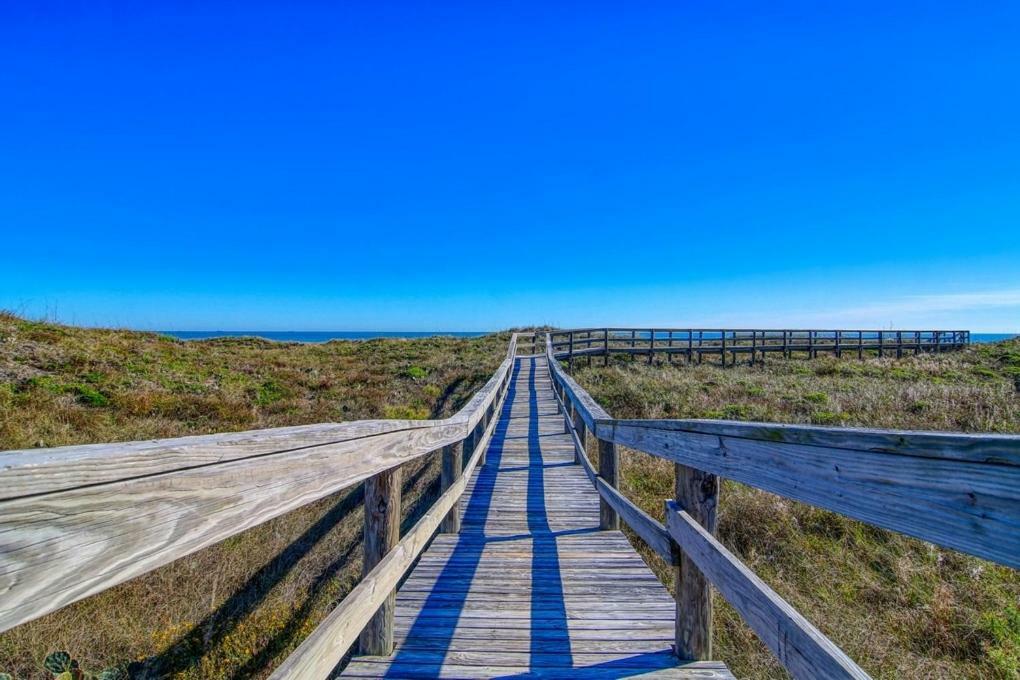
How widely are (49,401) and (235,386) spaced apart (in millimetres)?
3937

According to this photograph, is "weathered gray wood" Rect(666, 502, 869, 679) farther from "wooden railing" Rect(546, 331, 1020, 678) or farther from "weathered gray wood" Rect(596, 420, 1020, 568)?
"weathered gray wood" Rect(596, 420, 1020, 568)

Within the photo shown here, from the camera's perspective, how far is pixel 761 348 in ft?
80.7

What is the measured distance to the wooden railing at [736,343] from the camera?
22.6 metres

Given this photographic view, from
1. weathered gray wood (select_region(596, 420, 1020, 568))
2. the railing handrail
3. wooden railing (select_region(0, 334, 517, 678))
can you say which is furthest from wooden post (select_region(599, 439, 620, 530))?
the railing handrail

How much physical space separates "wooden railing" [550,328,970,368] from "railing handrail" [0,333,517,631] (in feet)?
61.4

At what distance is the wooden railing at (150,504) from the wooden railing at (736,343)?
1839cm

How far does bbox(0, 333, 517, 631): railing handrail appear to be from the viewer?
747mm

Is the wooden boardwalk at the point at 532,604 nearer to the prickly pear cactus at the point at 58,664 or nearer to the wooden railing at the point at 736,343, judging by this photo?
the prickly pear cactus at the point at 58,664

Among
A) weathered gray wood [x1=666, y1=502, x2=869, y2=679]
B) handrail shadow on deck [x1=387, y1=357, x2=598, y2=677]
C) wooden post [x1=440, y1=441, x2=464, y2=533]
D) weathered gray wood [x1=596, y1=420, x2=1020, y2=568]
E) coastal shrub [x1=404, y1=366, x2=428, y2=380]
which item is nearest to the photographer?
weathered gray wood [x1=596, y1=420, x2=1020, y2=568]

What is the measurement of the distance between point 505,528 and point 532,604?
4.79 feet

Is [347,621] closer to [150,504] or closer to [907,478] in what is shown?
[150,504]

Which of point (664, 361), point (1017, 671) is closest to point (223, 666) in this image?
point (1017, 671)

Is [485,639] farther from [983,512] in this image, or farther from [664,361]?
[664,361]

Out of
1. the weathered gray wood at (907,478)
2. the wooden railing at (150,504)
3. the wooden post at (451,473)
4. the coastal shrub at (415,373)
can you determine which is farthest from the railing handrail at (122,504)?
the coastal shrub at (415,373)
